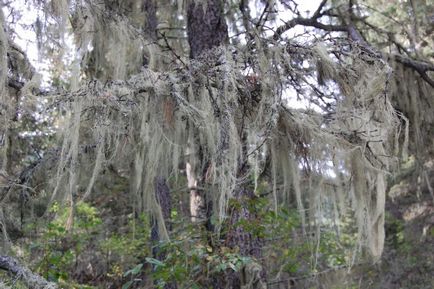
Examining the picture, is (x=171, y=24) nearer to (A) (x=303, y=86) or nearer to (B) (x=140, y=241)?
(B) (x=140, y=241)

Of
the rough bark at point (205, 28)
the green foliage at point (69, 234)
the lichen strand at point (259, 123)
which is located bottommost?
the green foliage at point (69, 234)

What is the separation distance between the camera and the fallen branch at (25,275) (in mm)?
2464

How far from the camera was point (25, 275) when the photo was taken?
2514 millimetres

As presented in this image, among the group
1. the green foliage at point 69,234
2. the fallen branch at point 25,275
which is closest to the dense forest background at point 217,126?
the fallen branch at point 25,275

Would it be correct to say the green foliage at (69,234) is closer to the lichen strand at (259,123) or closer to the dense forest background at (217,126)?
the dense forest background at (217,126)

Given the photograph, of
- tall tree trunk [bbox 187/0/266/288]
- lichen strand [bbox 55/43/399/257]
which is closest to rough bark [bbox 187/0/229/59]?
tall tree trunk [bbox 187/0/266/288]

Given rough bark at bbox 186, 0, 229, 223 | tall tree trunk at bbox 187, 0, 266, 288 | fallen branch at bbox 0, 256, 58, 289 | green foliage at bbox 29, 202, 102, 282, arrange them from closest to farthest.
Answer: fallen branch at bbox 0, 256, 58, 289, tall tree trunk at bbox 187, 0, 266, 288, rough bark at bbox 186, 0, 229, 223, green foliage at bbox 29, 202, 102, 282

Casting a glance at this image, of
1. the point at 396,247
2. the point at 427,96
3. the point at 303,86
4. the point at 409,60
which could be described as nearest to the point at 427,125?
the point at 427,96

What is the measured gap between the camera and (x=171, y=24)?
698 centimetres

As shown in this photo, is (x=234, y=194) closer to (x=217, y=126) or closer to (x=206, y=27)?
(x=217, y=126)

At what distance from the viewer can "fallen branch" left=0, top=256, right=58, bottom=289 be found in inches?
97.0

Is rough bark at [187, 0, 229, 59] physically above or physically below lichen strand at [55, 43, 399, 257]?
above

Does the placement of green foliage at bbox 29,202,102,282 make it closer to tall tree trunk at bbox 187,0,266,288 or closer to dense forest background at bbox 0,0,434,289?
dense forest background at bbox 0,0,434,289

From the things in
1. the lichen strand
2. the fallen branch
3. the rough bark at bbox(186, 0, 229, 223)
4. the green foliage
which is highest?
the rough bark at bbox(186, 0, 229, 223)
